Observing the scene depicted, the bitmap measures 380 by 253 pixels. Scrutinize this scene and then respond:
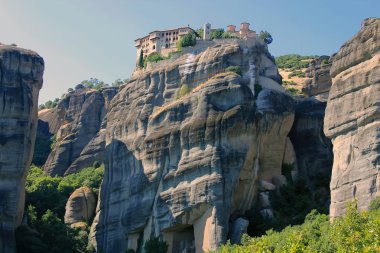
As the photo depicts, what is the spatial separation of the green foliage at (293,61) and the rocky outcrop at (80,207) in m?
40.8

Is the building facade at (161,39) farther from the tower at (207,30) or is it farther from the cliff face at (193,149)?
the cliff face at (193,149)

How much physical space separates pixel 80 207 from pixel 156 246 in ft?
42.0

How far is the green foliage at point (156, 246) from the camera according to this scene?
53938 millimetres

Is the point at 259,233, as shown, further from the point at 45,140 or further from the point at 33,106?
the point at 45,140

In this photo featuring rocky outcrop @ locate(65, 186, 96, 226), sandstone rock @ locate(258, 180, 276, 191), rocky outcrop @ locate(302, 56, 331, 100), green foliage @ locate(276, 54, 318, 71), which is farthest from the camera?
green foliage @ locate(276, 54, 318, 71)

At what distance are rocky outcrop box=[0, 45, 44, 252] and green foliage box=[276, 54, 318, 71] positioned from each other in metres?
45.9

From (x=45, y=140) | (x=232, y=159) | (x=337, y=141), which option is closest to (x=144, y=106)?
(x=232, y=159)

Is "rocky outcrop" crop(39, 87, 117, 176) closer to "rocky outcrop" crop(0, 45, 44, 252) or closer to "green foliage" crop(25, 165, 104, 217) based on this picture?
"green foliage" crop(25, 165, 104, 217)

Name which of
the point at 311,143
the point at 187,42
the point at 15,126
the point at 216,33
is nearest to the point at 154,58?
the point at 187,42

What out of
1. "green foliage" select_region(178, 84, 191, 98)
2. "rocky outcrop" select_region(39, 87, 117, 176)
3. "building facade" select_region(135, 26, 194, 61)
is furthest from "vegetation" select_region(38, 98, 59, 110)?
"green foliage" select_region(178, 84, 191, 98)

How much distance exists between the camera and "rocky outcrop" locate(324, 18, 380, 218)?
40906mm

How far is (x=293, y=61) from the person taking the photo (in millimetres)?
106562

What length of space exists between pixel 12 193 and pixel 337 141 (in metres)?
23.1

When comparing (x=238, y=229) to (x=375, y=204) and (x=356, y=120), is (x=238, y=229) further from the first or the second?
(x=375, y=204)
